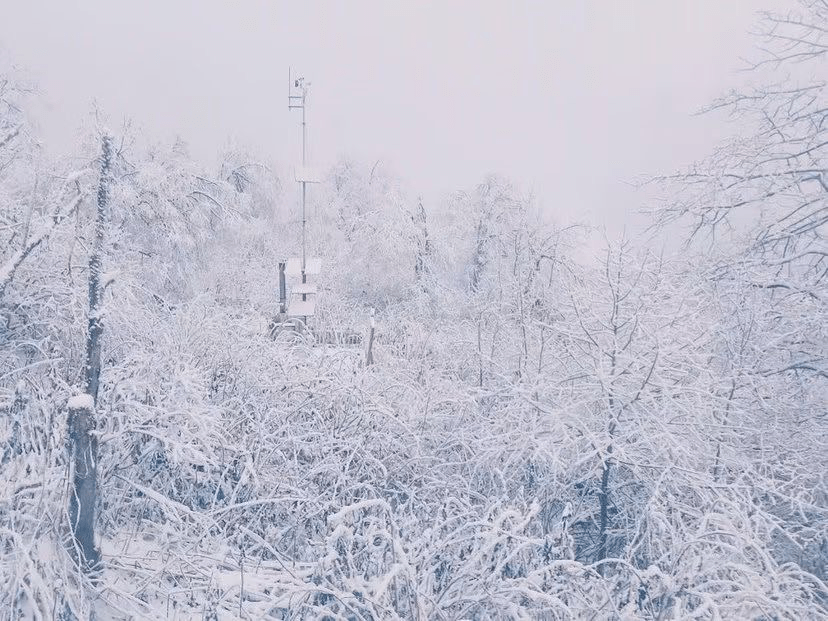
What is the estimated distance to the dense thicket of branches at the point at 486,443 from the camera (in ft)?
12.6

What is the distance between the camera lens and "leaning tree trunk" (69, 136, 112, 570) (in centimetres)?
364

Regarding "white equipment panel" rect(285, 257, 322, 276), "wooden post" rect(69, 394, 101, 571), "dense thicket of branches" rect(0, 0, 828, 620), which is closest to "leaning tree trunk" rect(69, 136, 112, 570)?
"wooden post" rect(69, 394, 101, 571)

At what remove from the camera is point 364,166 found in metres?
29.4

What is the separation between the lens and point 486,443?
6469 millimetres

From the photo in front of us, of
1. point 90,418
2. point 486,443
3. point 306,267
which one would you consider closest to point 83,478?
point 90,418

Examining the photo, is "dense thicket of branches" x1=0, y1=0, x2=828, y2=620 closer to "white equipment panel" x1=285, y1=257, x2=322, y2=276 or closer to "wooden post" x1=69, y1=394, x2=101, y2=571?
"wooden post" x1=69, y1=394, x2=101, y2=571

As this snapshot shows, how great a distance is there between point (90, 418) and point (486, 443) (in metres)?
4.04

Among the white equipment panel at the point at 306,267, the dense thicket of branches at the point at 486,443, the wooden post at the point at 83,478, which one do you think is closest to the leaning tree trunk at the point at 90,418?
the wooden post at the point at 83,478

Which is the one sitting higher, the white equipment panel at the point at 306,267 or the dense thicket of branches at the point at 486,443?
the white equipment panel at the point at 306,267

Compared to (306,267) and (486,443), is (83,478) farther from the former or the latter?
(306,267)

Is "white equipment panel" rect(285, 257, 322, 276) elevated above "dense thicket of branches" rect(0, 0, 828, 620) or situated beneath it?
elevated above

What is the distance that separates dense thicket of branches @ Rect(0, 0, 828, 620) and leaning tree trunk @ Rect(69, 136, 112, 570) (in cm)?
11

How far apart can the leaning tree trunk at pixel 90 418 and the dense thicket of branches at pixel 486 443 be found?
0.11m

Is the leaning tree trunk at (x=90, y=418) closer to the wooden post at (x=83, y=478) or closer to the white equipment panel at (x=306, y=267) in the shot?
the wooden post at (x=83, y=478)
